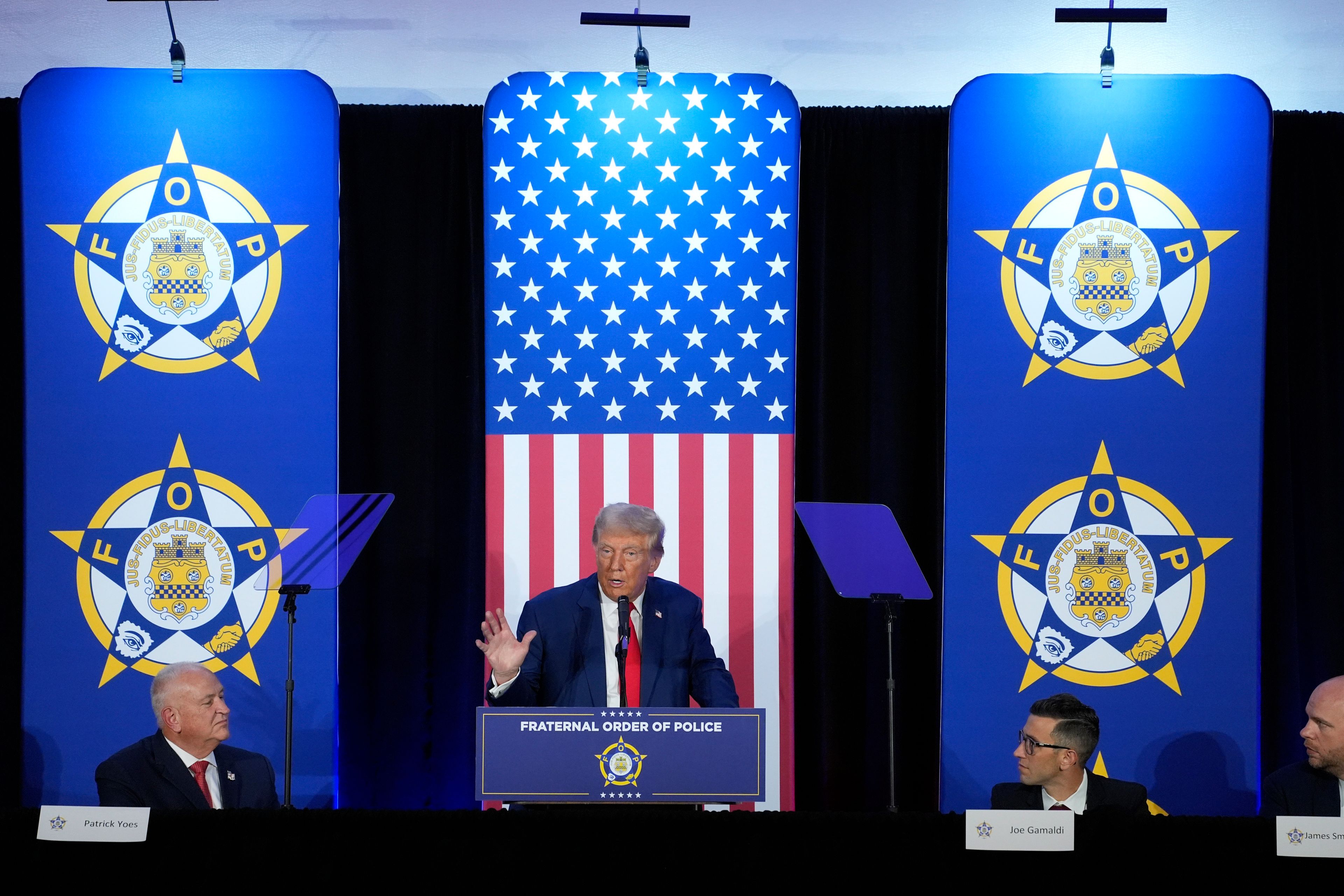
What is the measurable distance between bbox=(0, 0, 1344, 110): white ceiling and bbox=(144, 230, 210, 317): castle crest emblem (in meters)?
0.93

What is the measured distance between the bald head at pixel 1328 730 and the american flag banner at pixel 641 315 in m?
1.72

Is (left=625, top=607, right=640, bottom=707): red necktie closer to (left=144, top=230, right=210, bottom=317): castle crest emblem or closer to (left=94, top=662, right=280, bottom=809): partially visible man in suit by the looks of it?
(left=94, top=662, right=280, bottom=809): partially visible man in suit

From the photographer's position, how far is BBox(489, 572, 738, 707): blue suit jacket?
4012 mm

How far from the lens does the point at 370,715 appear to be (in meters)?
4.55

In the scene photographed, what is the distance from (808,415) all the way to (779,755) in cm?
135

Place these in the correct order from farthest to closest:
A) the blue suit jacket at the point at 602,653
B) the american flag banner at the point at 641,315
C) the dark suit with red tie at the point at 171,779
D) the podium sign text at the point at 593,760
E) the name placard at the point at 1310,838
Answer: the american flag banner at the point at 641,315 → the blue suit jacket at the point at 602,653 → the dark suit with red tie at the point at 171,779 → the podium sign text at the point at 593,760 → the name placard at the point at 1310,838

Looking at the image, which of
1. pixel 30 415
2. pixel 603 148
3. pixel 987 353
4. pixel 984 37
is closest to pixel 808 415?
pixel 987 353

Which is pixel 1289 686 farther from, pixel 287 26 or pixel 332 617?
pixel 287 26

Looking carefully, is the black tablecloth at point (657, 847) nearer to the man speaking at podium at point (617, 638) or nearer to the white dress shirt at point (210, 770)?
the white dress shirt at point (210, 770)

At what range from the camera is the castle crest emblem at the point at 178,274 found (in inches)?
169

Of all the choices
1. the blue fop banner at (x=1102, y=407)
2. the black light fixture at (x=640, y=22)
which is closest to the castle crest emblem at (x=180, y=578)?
the black light fixture at (x=640, y=22)

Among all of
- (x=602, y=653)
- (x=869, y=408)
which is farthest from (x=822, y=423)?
(x=602, y=653)

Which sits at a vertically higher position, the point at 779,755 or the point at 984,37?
the point at 984,37

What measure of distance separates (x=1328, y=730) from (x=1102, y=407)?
143 centimetres
